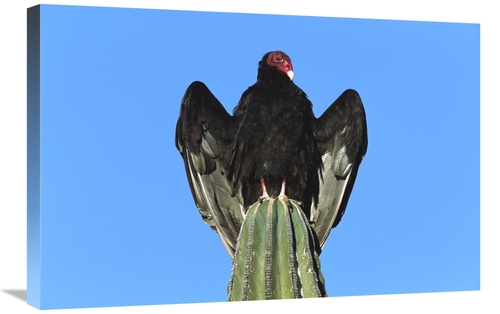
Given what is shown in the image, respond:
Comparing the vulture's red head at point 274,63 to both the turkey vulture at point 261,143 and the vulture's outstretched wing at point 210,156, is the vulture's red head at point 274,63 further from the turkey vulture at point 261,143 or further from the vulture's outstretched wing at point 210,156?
the vulture's outstretched wing at point 210,156

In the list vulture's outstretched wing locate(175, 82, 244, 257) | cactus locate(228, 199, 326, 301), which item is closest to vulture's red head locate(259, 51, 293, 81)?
vulture's outstretched wing locate(175, 82, 244, 257)

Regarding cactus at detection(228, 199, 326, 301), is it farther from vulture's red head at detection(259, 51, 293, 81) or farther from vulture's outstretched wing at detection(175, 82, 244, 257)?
vulture's red head at detection(259, 51, 293, 81)

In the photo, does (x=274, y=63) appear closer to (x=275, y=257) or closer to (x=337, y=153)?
(x=337, y=153)

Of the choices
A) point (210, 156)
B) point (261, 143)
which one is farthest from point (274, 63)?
point (210, 156)

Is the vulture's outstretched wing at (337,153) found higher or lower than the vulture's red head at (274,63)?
lower

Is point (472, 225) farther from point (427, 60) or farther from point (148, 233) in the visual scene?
point (148, 233)

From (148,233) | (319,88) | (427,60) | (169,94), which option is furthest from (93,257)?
(427,60)

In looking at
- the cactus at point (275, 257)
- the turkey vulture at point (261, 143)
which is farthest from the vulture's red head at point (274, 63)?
the cactus at point (275, 257)
